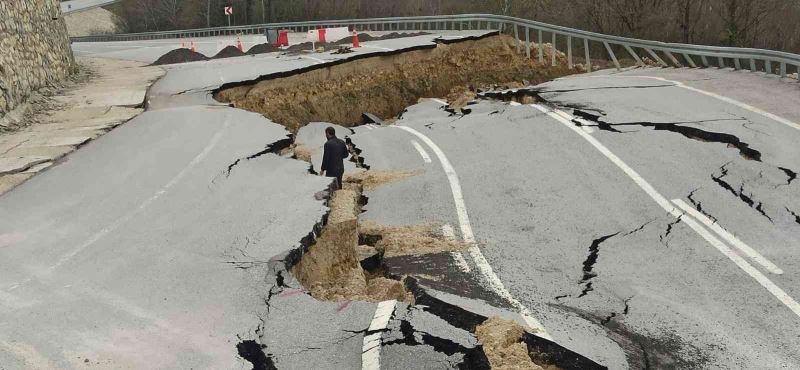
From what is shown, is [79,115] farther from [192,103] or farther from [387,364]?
[387,364]

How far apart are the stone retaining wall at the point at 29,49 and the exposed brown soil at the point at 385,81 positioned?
15.4ft

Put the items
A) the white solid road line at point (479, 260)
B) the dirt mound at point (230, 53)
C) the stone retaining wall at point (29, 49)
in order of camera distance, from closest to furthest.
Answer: the white solid road line at point (479, 260) < the stone retaining wall at point (29, 49) < the dirt mound at point (230, 53)

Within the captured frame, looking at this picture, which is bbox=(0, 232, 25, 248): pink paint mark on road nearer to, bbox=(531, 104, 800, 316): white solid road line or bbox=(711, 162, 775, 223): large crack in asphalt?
bbox=(531, 104, 800, 316): white solid road line

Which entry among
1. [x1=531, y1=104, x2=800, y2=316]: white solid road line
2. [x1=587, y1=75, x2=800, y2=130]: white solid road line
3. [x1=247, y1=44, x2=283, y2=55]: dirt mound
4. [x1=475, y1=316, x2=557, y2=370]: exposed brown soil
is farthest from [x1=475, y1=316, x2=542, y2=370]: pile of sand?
[x1=247, y1=44, x2=283, y2=55]: dirt mound

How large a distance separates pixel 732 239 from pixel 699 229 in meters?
0.39

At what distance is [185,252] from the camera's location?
302 inches

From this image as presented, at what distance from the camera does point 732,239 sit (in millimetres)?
7750

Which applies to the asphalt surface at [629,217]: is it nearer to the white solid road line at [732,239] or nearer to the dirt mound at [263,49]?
the white solid road line at [732,239]

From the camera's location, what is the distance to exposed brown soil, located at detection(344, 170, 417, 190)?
453 inches

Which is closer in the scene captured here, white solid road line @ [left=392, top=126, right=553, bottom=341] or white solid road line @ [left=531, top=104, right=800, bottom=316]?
white solid road line @ [left=392, top=126, right=553, bottom=341]

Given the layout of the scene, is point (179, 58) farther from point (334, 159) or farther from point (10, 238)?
point (10, 238)

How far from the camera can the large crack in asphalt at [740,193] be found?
842cm

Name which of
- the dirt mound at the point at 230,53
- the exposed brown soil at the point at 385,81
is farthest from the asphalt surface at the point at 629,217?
the dirt mound at the point at 230,53

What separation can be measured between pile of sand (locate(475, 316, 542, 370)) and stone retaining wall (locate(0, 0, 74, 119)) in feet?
43.4
